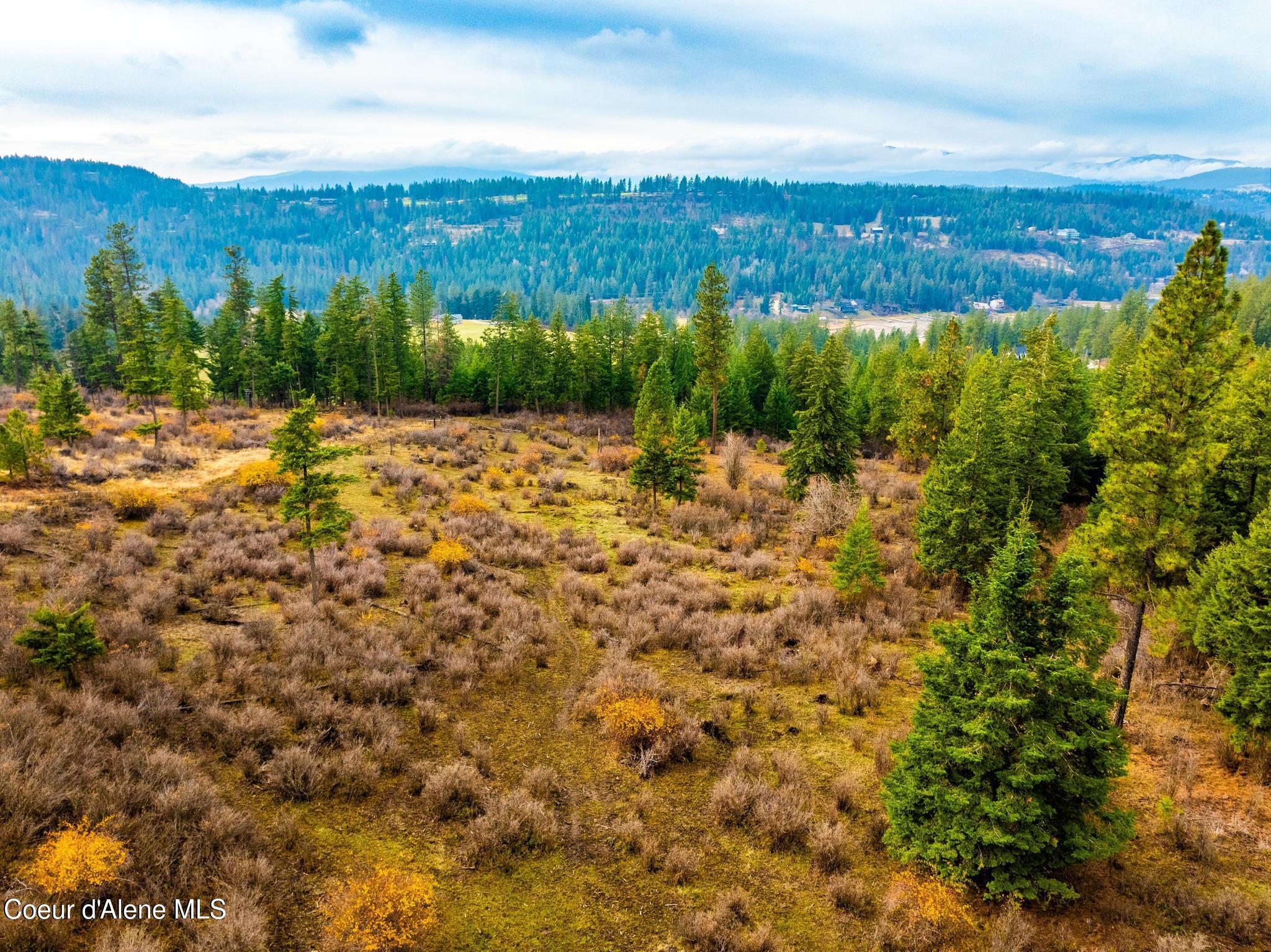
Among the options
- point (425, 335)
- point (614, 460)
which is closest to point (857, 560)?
point (614, 460)

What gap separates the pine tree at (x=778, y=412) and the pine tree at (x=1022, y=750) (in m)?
58.2

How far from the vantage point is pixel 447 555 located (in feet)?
76.6

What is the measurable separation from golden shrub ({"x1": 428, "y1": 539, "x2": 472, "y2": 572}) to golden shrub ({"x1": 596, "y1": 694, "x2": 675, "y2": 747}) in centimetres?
1006

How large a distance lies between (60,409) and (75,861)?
31547mm

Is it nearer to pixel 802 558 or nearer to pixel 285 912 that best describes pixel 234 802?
pixel 285 912

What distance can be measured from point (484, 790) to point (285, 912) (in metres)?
3.83

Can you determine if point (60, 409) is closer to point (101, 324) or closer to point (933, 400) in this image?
point (101, 324)

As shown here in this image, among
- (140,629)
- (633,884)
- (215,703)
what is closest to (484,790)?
(633,884)

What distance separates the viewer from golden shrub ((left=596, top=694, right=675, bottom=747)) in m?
14.3

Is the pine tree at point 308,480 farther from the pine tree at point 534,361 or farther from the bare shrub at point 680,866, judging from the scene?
the pine tree at point 534,361

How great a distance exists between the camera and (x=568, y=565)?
25.6m

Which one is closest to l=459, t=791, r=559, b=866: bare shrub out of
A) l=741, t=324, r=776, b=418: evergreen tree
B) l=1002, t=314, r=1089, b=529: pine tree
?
l=1002, t=314, r=1089, b=529: pine tree

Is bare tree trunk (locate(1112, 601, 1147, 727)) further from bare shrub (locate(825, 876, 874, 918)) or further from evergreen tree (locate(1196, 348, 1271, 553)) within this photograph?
bare shrub (locate(825, 876, 874, 918))

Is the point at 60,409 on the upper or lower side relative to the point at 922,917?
upper
